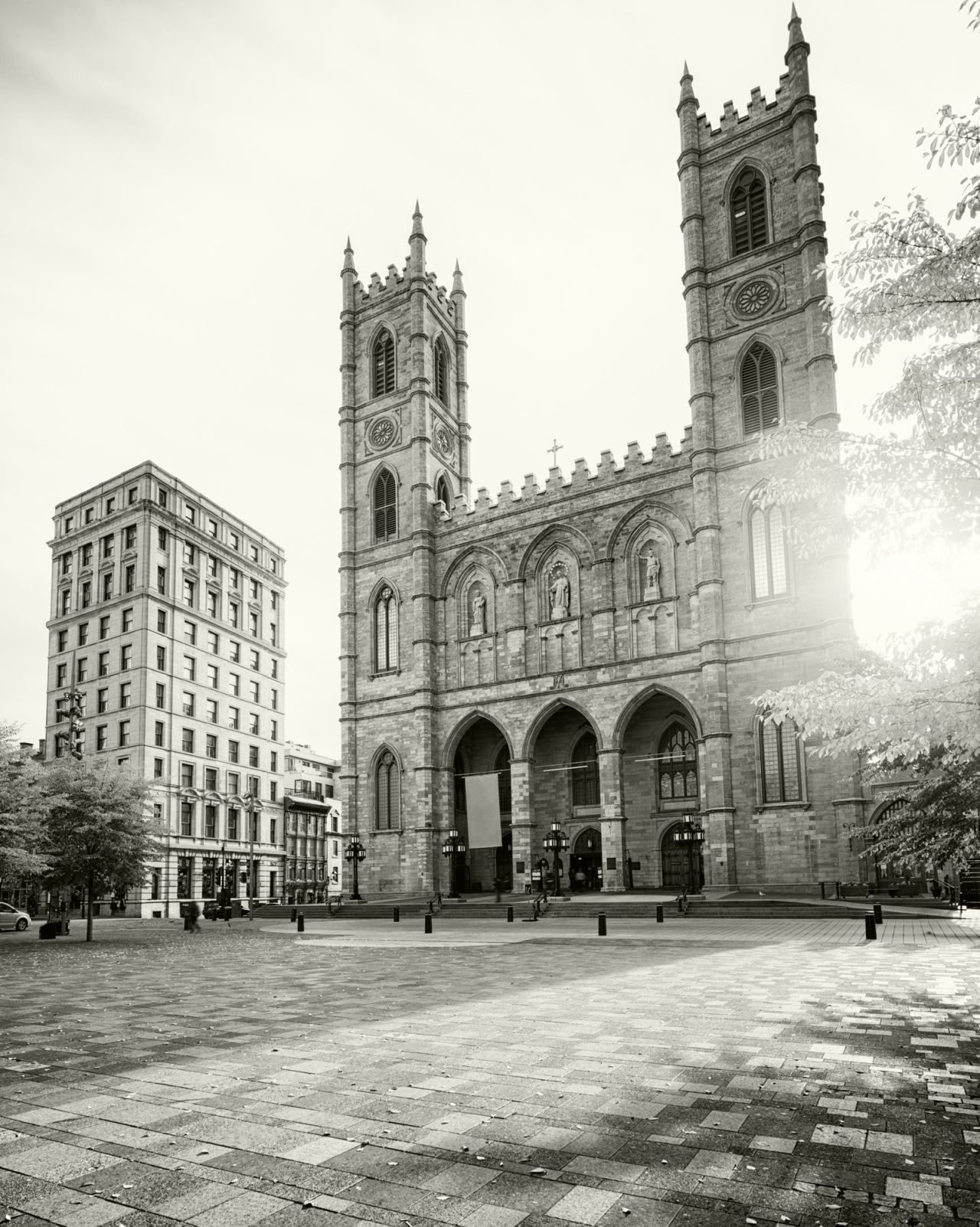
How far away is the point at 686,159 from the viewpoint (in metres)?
46.0

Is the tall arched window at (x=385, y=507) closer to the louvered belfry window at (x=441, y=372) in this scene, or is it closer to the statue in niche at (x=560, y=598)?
the louvered belfry window at (x=441, y=372)

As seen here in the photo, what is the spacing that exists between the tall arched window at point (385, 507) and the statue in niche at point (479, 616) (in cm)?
664

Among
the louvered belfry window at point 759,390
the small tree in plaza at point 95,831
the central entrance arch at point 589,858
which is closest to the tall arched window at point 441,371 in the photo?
the louvered belfry window at point 759,390

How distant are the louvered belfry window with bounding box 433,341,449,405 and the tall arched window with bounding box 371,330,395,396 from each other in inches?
104

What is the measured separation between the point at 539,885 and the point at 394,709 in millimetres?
13427

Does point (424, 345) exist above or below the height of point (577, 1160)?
above

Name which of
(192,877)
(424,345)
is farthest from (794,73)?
(192,877)

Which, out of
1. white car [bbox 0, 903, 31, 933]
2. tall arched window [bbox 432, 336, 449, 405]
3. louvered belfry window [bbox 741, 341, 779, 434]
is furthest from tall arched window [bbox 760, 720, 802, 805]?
white car [bbox 0, 903, 31, 933]

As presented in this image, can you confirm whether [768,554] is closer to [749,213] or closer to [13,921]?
[749,213]

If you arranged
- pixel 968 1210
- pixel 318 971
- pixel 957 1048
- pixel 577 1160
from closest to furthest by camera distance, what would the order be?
pixel 968 1210 → pixel 577 1160 → pixel 957 1048 → pixel 318 971

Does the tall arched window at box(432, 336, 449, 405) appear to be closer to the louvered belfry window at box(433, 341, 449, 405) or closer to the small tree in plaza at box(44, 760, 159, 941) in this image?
→ the louvered belfry window at box(433, 341, 449, 405)

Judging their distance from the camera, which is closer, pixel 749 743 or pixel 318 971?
pixel 318 971

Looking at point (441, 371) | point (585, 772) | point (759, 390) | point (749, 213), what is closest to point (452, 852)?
point (585, 772)

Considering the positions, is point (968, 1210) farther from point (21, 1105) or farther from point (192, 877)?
point (192, 877)
